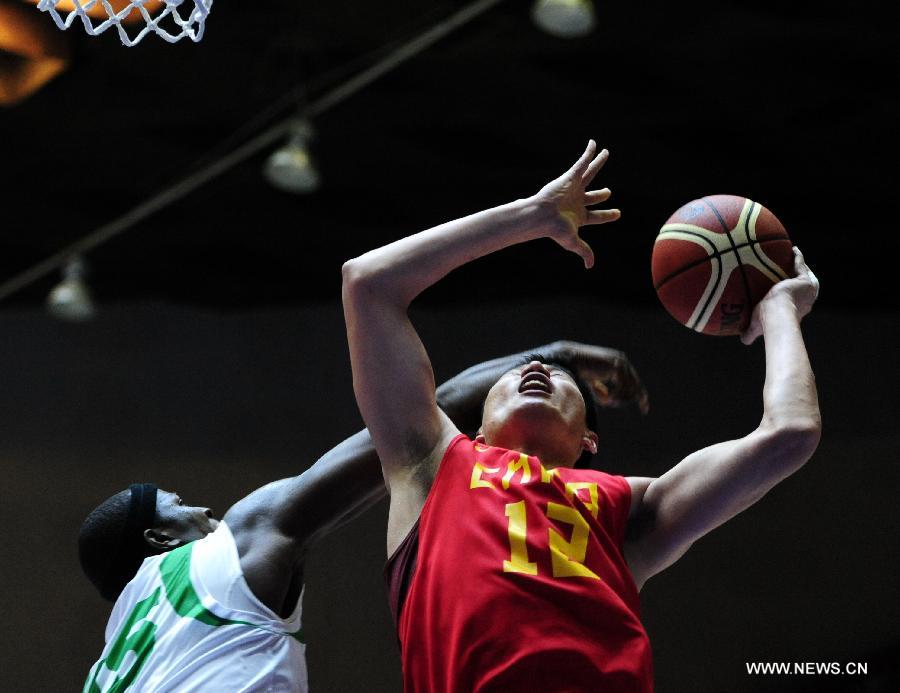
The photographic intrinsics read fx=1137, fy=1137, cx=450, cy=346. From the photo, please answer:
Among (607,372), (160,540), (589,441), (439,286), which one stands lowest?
(589,441)

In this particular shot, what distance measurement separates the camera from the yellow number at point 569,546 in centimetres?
200

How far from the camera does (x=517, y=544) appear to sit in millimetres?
2023

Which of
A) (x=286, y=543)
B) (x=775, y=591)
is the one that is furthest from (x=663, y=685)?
(x=286, y=543)

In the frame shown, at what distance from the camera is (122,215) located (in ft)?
24.7

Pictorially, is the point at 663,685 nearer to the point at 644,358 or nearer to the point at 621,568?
the point at 644,358

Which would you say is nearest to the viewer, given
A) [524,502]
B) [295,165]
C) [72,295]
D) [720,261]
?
[524,502]

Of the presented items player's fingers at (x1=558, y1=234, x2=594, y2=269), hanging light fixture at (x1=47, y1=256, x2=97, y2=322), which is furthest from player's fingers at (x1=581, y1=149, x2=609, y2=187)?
hanging light fixture at (x1=47, y1=256, x2=97, y2=322)

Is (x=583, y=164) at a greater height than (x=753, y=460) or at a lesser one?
greater

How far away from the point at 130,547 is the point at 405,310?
5.14 feet

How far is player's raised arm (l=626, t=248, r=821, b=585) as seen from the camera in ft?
6.39

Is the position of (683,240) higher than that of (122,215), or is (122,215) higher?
(122,215)

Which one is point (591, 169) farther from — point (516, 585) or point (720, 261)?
point (516, 585)

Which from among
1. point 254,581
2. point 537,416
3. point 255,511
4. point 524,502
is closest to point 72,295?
point 255,511

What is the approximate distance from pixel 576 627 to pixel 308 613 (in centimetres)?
598
